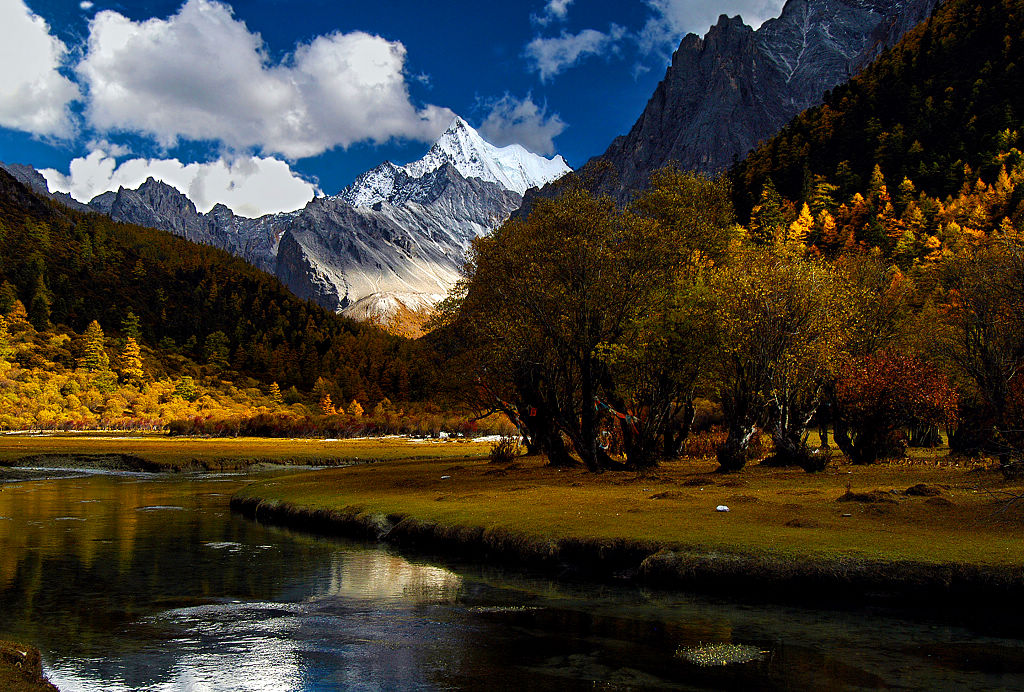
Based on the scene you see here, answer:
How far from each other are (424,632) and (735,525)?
12.8 metres

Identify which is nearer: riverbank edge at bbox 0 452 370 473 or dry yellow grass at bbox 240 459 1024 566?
dry yellow grass at bbox 240 459 1024 566

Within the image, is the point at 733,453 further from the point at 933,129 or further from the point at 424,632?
the point at 933,129

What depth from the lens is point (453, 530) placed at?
29.0 m

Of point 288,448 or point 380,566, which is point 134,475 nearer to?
point 288,448

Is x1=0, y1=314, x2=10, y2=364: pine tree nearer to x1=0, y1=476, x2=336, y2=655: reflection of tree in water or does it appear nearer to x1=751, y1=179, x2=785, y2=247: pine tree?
x1=0, y1=476, x2=336, y2=655: reflection of tree in water

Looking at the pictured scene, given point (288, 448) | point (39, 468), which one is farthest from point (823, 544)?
point (288, 448)

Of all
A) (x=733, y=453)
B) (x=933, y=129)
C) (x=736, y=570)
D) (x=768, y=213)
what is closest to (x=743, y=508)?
(x=736, y=570)

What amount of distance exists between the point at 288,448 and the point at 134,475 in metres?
33.9

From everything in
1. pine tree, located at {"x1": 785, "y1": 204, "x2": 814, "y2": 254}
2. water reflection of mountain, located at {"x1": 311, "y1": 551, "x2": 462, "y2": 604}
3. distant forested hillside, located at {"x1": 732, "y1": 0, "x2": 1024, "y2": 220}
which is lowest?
water reflection of mountain, located at {"x1": 311, "y1": 551, "x2": 462, "y2": 604}

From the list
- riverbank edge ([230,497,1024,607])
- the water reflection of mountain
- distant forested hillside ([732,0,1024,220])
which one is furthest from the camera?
distant forested hillside ([732,0,1024,220])

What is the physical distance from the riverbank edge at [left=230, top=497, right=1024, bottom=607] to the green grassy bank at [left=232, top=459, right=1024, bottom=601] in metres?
0.04

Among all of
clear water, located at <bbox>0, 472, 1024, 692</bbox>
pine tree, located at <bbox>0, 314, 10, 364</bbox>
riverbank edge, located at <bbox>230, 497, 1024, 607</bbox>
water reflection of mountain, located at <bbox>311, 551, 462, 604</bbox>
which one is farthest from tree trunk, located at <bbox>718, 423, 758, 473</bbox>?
pine tree, located at <bbox>0, 314, 10, 364</bbox>

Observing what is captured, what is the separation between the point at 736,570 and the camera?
20984 mm

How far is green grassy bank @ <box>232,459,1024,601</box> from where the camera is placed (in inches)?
778
